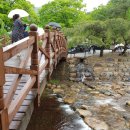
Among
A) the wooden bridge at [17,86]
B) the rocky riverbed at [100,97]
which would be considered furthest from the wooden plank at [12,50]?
the rocky riverbed at [100,97]

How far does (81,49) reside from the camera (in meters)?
31.4

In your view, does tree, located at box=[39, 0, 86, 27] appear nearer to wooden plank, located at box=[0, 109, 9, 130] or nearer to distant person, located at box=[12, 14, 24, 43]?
distant person, located at box=[12, 14, 24, 43]

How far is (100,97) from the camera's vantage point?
1078cm

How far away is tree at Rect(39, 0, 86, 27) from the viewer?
1270 inches

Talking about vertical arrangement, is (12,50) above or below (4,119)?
above

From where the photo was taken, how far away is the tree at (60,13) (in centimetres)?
3225

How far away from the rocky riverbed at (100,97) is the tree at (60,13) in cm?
1612

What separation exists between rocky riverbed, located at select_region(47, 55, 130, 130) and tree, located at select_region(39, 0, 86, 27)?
16.1m

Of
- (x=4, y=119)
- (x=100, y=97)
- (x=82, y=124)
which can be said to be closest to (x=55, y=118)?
(x=82, y=124)

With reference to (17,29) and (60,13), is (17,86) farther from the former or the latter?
(60,13)

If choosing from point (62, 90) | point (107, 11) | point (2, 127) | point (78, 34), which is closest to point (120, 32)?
point (78, 34)

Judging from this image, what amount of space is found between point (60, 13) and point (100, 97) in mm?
Result: 23121

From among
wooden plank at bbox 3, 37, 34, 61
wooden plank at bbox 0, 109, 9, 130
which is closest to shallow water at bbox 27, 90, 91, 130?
wooden plank at bbox 3, 37, 34, 61

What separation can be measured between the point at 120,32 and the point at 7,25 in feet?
32.4
